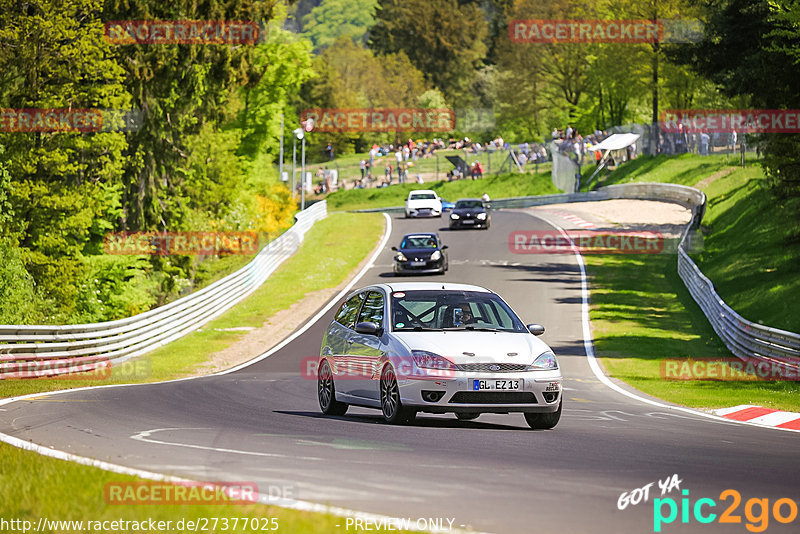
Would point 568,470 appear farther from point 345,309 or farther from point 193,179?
point 193,179

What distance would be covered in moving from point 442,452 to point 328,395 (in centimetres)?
453

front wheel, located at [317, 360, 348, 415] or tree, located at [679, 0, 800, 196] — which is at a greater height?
tree, located at [679, 0, 800, 196]

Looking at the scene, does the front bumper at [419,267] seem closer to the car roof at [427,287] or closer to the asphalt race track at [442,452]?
the asphalt race track at [442,452]

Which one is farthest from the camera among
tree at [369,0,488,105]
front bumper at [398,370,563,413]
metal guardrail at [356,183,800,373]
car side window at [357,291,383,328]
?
tree at [369,0,488,105]

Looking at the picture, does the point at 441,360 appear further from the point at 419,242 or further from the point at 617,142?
the point at 617,142

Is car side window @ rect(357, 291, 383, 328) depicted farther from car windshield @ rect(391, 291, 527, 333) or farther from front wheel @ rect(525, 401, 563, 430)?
front wheel @ rect(525, 401, 563, 430)

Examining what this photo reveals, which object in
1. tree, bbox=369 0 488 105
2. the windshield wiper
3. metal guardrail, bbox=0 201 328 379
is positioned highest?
tree, bbox=369 0 488 105

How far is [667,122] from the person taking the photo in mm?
79500

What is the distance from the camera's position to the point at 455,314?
13016 mm

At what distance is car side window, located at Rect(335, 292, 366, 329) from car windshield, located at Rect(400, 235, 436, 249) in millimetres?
27046

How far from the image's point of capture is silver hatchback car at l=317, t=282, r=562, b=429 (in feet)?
38.7

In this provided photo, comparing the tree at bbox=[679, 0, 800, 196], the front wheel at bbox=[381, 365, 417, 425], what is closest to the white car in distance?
the tree at bbox=[679, 0, 800, 196]

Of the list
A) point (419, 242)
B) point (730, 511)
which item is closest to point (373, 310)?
point (730, 511)

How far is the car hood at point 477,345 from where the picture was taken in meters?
11.9
